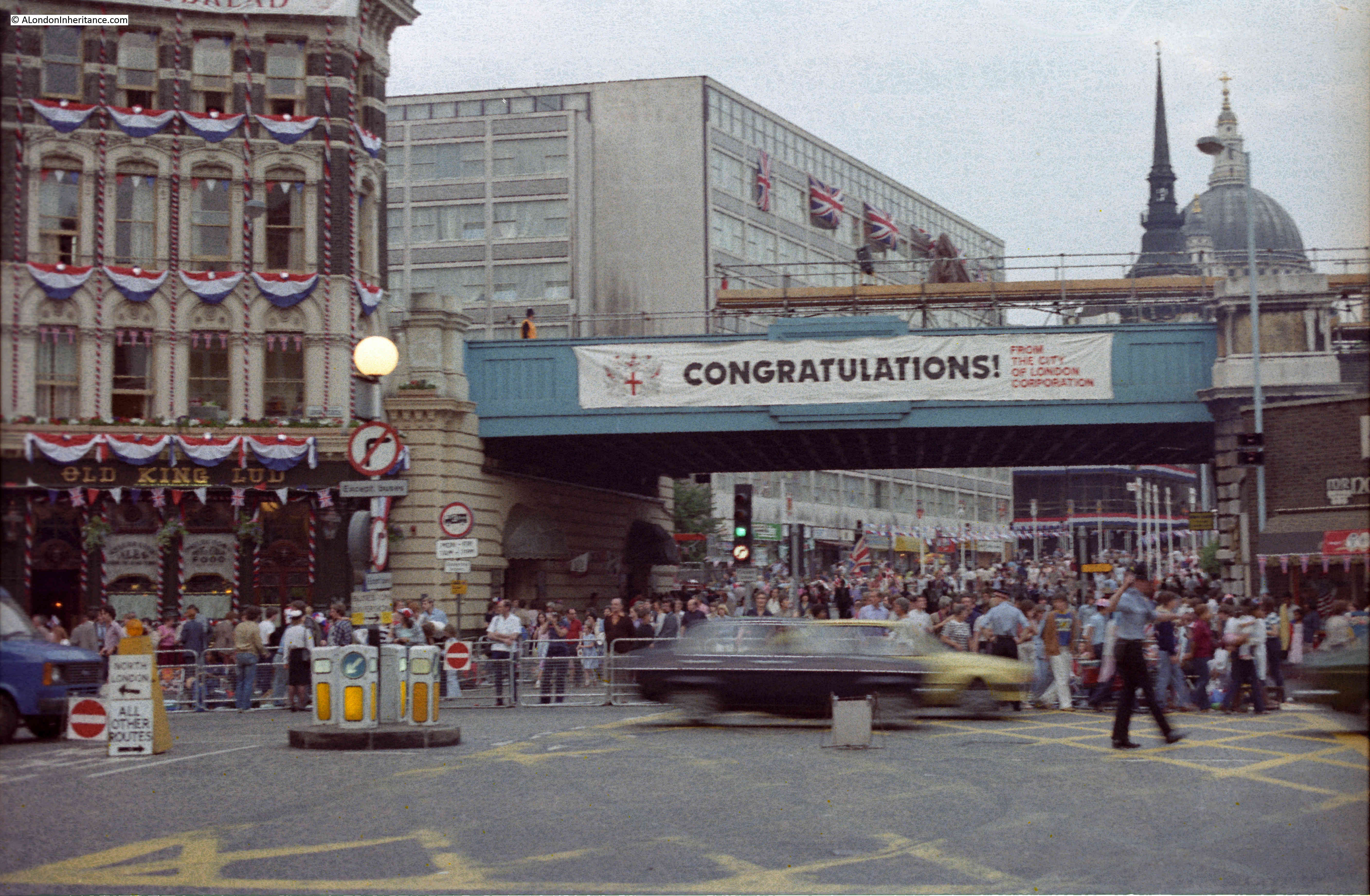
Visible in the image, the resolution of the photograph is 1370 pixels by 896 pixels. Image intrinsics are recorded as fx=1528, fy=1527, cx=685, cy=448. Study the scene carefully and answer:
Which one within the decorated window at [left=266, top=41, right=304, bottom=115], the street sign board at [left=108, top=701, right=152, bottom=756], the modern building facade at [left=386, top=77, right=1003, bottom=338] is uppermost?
the modern building facade at [left=386, top=77, right=1003, bottom=338]

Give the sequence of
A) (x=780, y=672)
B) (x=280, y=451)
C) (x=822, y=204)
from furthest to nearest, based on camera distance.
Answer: (x=822, y=204) → (x=780, y=672) → (x=280, y=451)

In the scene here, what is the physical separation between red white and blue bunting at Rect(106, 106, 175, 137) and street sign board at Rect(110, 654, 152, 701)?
13.0 meters

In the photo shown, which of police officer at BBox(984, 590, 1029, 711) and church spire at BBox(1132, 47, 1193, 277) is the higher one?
church spire at BBox(1132, 47, 1193, 277)

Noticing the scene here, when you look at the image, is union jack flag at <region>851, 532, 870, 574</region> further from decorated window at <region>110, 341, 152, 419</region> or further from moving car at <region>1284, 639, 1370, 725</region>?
moving car at <region>1284, 639, 1370, 725</region>

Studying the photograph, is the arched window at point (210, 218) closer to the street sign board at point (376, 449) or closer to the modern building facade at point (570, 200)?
the street sign board at point (376, 449)

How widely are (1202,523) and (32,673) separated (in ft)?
73.7

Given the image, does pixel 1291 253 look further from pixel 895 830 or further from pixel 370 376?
pixel 370 376

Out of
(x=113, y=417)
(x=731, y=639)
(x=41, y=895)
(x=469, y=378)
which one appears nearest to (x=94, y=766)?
(x=41, y=895)

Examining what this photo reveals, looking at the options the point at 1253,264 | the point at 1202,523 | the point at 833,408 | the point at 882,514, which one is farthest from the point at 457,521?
the point at 882,514

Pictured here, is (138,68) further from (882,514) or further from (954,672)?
(882,514)

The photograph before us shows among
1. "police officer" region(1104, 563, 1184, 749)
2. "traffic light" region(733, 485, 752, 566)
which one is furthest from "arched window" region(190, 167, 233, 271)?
"traffic light" region(733, 485, 752, 566)

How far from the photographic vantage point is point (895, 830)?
1025cm

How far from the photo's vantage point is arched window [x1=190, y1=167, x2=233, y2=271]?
3.20 metres

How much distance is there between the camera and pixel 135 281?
2.93 meters
